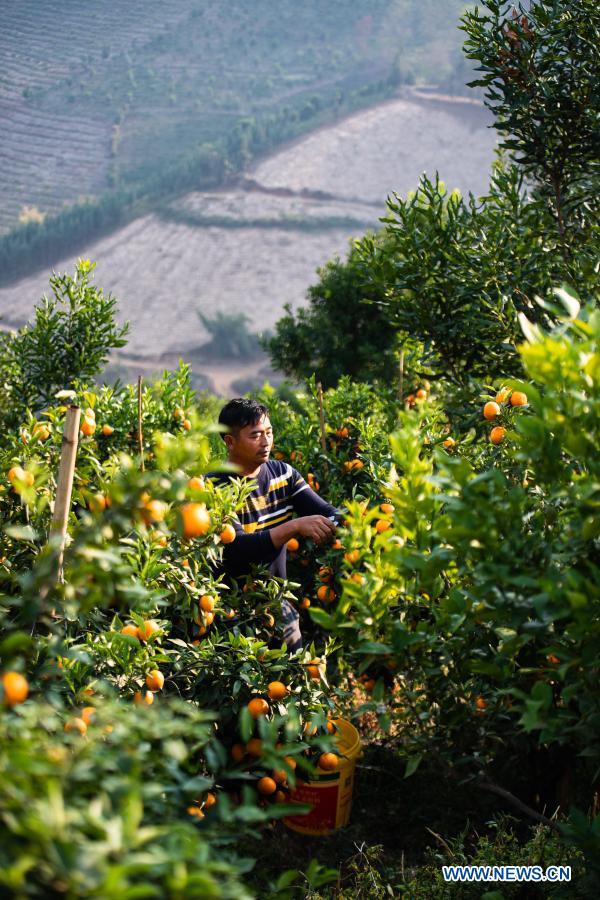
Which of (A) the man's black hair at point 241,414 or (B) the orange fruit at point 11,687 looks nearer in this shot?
(B) the orange fruit at point 11,687

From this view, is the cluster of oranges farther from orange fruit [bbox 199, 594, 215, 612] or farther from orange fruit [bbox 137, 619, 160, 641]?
orange fruit [bbox 137, 619, 160, 641]

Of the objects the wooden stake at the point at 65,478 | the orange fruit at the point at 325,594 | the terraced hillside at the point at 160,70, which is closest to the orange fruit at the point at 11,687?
the wooden stake at the point at 65,478

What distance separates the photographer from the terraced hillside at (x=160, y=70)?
2581 cm

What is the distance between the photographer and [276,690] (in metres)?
2.25

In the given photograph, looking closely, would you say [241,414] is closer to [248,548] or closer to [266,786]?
[248,548]

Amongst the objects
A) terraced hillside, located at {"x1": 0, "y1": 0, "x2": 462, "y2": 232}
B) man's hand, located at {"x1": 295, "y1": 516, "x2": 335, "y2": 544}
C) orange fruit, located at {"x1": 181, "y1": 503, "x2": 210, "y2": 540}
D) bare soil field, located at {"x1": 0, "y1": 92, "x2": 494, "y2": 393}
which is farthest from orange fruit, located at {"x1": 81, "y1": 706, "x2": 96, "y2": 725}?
terraced hillside, located at {"x1": 0, "y1": 0, "x2": 462, "y2": 232}

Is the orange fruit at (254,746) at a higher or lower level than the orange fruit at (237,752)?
higher

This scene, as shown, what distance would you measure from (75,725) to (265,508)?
147cm

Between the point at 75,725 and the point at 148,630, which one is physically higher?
the point at 75,725

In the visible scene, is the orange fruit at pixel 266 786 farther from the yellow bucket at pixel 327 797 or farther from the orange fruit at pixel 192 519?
the orange fruit at pixel 192 519

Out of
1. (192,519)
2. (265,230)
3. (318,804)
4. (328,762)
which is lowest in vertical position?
(265,230)

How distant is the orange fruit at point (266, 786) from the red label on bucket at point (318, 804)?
47 cm

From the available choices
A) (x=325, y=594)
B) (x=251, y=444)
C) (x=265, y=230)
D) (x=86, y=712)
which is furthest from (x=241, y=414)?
(x=265, y=230)

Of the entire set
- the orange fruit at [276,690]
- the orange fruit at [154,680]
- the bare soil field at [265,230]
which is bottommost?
the bare soil field at [265,230]
